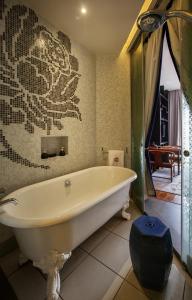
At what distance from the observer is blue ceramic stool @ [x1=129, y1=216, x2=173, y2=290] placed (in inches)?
45.0

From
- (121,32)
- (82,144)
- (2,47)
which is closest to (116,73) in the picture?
(121,32)

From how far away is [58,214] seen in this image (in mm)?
1080

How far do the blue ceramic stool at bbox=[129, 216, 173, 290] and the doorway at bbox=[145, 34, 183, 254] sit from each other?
510 millimetres

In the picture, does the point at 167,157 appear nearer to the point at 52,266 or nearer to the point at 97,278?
the point at 97,278

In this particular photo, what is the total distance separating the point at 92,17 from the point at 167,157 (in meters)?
3.28

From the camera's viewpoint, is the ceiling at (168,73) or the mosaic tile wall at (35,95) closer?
the mosaic tile wall at (35,95)

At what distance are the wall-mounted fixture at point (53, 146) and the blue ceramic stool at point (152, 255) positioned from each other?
4.72ft

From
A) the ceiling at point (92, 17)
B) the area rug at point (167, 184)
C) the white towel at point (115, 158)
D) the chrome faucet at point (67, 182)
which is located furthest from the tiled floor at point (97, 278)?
the ceiling at point (92, 17)

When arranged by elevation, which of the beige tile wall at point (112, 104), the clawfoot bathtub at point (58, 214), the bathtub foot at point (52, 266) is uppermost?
the beige tile wall at point (112, 104)

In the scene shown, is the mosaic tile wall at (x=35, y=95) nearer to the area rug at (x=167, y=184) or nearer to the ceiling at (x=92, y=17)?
the ceiling at (x=92, y=17)

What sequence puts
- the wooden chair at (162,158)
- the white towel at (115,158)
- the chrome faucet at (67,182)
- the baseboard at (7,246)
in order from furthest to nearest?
1. the wooden chair at (162,158)
2. the white towel at (115,158)
3. the chrome faucet at (67,182)
4. the baseboard at (7,246)

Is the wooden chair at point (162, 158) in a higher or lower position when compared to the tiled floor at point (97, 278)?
higher

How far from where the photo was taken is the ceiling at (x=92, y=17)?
1699 mm

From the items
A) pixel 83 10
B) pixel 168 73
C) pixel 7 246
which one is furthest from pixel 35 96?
pixel 168 73
